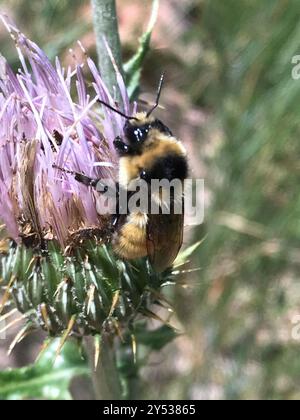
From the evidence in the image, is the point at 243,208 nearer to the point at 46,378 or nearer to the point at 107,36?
the point at 46,378

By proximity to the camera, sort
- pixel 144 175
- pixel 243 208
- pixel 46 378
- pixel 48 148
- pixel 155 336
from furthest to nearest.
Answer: pixel 243 208 → pixel 46 378 → pixel 155 336 → pixel 48 148 → pixel 144 175

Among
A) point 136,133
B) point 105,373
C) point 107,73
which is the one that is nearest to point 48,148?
point 136,133

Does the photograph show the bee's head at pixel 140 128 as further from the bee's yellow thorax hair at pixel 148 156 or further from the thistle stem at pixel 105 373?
the thistle stem at pixel 105 373

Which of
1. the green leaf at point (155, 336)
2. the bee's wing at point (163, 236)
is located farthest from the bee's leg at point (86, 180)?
the green leaf at point (155, 336)

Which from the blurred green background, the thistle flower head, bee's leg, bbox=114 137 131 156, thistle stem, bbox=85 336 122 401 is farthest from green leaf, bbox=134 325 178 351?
the blurred green background

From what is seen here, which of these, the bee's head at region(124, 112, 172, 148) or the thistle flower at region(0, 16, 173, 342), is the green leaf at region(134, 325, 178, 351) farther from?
the bee's head at region(124, 112, 172, 148)

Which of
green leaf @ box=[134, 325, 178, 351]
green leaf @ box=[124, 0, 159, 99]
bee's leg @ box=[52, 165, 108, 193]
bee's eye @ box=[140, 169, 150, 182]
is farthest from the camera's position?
green leaf @ box=[134, 325, 178, 351]
